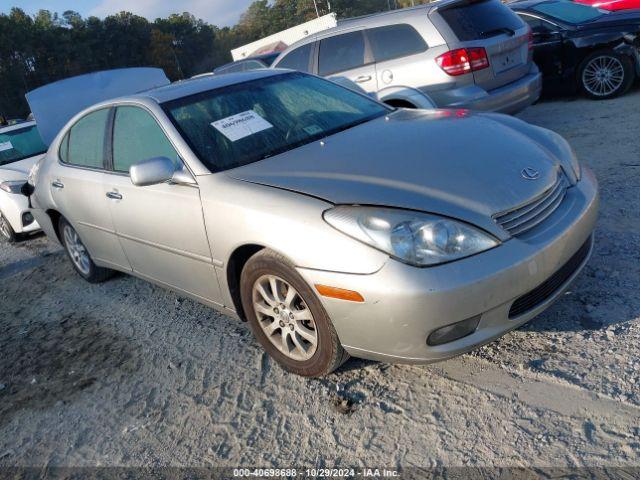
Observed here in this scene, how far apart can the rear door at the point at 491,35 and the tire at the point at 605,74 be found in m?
2.01

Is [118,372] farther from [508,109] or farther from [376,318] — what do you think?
[508,109]

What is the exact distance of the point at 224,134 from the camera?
336 cm

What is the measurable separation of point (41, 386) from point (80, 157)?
1836 millimetres

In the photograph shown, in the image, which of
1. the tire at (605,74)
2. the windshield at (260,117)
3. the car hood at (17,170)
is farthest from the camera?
the tire at (605,74)

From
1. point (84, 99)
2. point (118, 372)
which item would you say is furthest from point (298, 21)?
point (118, 372)

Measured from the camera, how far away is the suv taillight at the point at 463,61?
18.9 feet

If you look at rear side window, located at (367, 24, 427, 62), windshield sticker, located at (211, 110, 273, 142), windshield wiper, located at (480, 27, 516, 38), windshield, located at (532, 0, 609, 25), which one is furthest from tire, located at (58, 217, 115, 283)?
windshield, located at (532, 0, 609, 25)

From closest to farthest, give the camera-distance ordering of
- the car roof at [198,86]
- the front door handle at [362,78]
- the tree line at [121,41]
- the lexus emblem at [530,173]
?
1. the lexus emblem at [530,173]
2. the car roof at [198,86]
3. the front door handle at [362,78]
4. the tree line at [121,41]

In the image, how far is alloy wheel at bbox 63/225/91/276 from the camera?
4.91 m

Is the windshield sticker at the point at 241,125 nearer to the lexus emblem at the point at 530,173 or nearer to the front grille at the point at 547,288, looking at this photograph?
the lexus emblem at the point at 530,173

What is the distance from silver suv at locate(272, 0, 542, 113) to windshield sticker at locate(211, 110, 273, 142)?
2.79 meters

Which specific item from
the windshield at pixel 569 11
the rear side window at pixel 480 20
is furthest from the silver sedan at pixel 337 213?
the windshield at pixel 569 11

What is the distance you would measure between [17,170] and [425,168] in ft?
20.1

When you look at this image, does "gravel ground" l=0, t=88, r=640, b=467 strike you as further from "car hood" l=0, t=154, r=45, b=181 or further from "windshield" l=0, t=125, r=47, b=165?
"windshield" l=0, t=125, r=47, b=165
